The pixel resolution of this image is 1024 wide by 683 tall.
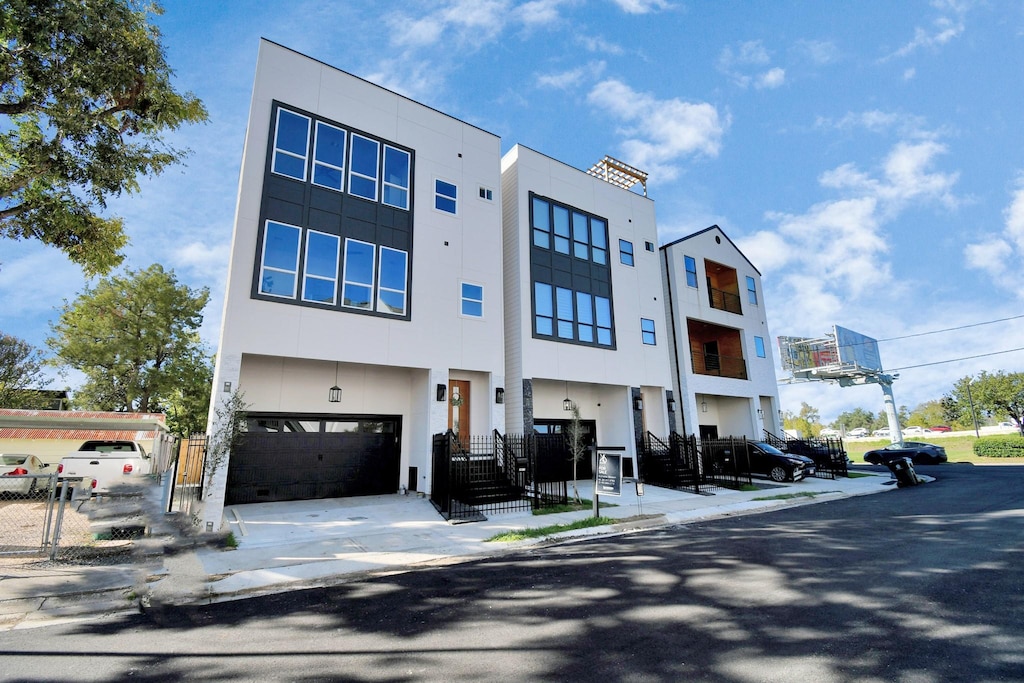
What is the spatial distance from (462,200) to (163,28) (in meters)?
8.17

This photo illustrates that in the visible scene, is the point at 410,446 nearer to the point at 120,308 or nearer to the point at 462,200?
the point at 462,200

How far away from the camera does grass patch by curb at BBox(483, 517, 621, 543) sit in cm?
898

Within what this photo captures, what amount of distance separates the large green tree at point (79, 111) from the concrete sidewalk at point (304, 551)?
682 centimetres

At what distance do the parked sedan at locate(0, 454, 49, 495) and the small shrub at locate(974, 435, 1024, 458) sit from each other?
44.7m

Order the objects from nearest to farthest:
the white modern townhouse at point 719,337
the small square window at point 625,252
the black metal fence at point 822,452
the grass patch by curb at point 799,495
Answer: the grass patch by curb at point 799,495, the small square window at point 625,252, the black metal fence at point 822,452, the white modern townhouse at point 719,337

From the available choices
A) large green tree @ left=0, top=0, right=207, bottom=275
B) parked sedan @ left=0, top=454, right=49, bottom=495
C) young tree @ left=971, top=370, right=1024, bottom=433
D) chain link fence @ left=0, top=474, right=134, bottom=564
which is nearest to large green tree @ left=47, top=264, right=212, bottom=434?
parked sedan @ left=0, top=454, right=49, bottom=495

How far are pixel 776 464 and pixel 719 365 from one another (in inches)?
234

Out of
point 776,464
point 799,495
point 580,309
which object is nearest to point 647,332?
point 580,309

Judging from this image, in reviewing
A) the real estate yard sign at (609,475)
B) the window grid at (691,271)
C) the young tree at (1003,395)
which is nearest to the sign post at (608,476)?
the real estate yard sign at (609,475)

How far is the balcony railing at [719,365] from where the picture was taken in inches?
A: 870

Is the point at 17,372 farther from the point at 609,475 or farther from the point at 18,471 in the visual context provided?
the point at 609,475

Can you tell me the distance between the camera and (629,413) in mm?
17875

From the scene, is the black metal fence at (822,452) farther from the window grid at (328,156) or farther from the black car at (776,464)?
the window grid at (328,156)

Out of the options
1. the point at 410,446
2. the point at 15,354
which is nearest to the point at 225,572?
the point at 410,446
